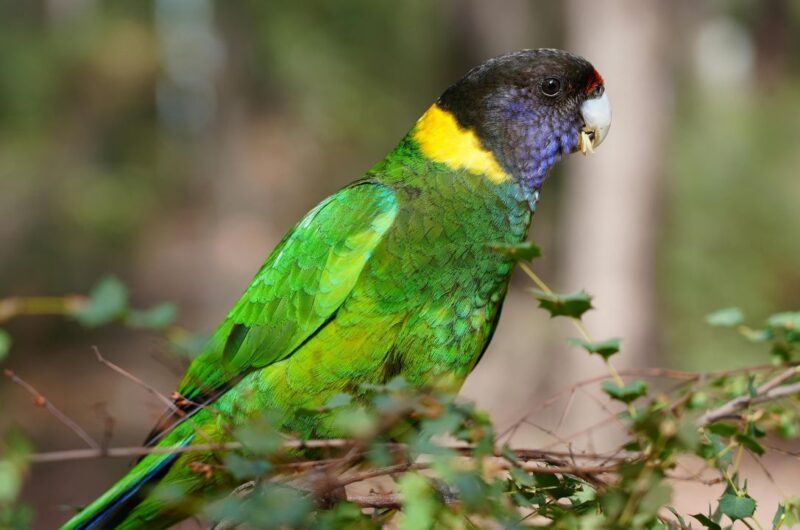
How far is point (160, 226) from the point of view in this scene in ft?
45.6

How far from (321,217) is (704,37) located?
29.4 ft

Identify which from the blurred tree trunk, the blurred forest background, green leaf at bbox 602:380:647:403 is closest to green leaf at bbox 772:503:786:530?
green leaf at bbox 602:380:647:403

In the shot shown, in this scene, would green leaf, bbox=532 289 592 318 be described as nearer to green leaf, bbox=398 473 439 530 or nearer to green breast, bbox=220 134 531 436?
green leaf, bbox=398 473 439 530

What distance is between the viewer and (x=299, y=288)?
2.32 meters

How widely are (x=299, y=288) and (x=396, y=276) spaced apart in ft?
1.05

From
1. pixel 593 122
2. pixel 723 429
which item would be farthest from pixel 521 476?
pixel 593 122

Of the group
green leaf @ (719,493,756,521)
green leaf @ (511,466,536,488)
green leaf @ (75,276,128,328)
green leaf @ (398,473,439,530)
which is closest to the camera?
green leaf @ (398,473,439,530)

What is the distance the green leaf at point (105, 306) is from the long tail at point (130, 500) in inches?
16.3

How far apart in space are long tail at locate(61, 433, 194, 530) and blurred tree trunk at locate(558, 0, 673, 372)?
4.44 m

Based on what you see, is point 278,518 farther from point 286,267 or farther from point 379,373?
point 286,267

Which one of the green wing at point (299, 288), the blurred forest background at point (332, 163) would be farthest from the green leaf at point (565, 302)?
the blurred forest background at point (332, 163)

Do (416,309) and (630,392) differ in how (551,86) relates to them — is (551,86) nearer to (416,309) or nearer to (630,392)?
(416,309)

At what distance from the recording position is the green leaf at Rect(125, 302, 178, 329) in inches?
85.5

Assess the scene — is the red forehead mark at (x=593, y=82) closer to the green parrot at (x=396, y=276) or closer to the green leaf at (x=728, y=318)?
the green parrot at (x=396, y=276)
